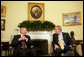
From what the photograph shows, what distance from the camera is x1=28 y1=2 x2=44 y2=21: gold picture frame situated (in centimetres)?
751

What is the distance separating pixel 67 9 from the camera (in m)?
7.61

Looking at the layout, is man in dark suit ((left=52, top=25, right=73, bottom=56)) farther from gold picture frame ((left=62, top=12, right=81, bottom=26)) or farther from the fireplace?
gold picture frame ((left=62, top=12, right=81, bottom=26))

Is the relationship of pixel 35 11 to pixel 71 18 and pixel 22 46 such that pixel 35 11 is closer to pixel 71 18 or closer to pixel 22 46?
pixel 71 18

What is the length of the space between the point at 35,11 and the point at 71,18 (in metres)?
1.90

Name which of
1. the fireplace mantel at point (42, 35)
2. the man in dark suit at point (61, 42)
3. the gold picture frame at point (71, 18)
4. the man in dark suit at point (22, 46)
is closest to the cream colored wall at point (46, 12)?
the gold picture frame at point (71, 18)

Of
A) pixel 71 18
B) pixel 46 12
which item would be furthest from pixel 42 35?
pixel 71 18

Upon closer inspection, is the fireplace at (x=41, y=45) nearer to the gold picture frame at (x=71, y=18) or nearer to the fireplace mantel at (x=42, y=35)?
the fireplace mantel at (x=42, y=35)

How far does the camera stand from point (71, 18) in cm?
748

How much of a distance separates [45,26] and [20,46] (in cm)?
324

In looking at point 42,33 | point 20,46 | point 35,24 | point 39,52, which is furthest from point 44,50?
point 20,46

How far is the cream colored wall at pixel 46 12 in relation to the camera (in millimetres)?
7258

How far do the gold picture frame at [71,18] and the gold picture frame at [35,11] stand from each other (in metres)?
1.17

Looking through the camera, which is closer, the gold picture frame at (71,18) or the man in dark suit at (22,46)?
the man in dark suit at (22,46)

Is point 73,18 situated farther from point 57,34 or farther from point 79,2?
point 57,34
